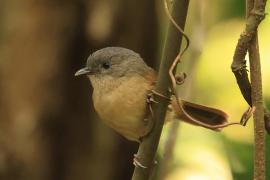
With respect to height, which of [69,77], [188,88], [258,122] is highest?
[258,122]

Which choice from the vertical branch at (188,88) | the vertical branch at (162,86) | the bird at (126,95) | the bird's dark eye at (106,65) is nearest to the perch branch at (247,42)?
the vertical branch at (162,86)

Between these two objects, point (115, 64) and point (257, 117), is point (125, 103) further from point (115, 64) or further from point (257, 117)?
point (257, 117)

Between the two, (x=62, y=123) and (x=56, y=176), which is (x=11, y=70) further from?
(x=56, y=176)

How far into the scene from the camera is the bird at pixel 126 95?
223 centimetres

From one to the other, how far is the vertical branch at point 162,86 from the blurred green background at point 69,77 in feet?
6.92

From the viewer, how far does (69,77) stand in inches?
158

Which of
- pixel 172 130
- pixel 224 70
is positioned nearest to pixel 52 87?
pixel 224 70

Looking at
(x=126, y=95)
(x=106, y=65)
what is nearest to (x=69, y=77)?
(x=106, y=65)

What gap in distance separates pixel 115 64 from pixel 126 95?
0.40 meters

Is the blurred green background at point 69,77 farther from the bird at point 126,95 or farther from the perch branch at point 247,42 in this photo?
the perch branch at point 247,42

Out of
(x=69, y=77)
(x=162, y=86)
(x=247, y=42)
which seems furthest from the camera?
(x=69, y=77)

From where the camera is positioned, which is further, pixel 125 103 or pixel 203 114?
pixel 203 114

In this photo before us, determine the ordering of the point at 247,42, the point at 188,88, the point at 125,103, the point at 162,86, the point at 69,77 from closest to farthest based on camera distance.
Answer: the point at 247,42 → the point at 162,86 → the point at 125,103 → the point at 188,88 → the point at 69,77

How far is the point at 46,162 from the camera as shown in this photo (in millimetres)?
4082
